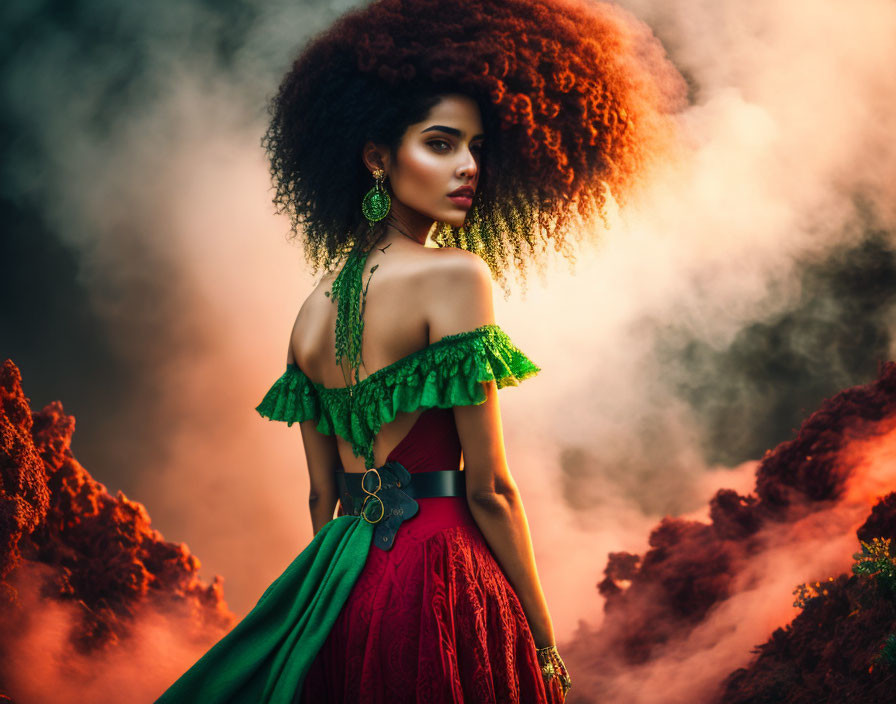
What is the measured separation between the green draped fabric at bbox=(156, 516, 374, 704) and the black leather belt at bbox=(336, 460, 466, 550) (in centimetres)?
Answer: 3

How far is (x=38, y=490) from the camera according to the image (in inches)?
125

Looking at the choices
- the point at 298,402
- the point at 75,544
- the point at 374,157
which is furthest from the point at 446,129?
the point at 75,544

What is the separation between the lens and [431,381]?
5.11 feet

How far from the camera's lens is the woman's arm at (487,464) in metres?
1.60

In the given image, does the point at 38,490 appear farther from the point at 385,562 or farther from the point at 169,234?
the point at 385,562

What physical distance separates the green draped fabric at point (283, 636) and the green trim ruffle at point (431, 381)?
22 cm

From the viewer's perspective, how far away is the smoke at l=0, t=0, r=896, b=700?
3.31 meters

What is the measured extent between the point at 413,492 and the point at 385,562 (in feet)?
0.50

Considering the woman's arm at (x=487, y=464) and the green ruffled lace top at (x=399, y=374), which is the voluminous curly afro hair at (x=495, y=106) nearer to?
the green ruffled lace top at (x=399, y=374)

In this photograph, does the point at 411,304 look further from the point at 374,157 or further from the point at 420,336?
the point at 374,157

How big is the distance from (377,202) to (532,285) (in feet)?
6.00

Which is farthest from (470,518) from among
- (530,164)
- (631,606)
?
(631,606)

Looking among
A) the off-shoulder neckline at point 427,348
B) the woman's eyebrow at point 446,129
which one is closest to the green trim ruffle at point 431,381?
the off-shoulder neckline at point 427,348

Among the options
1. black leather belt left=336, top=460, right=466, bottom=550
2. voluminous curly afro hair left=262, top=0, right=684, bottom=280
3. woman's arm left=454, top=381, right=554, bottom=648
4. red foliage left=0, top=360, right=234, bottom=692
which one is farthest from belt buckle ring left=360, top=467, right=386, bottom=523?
red foliage left=0, top=360, right=234, bottom=692
